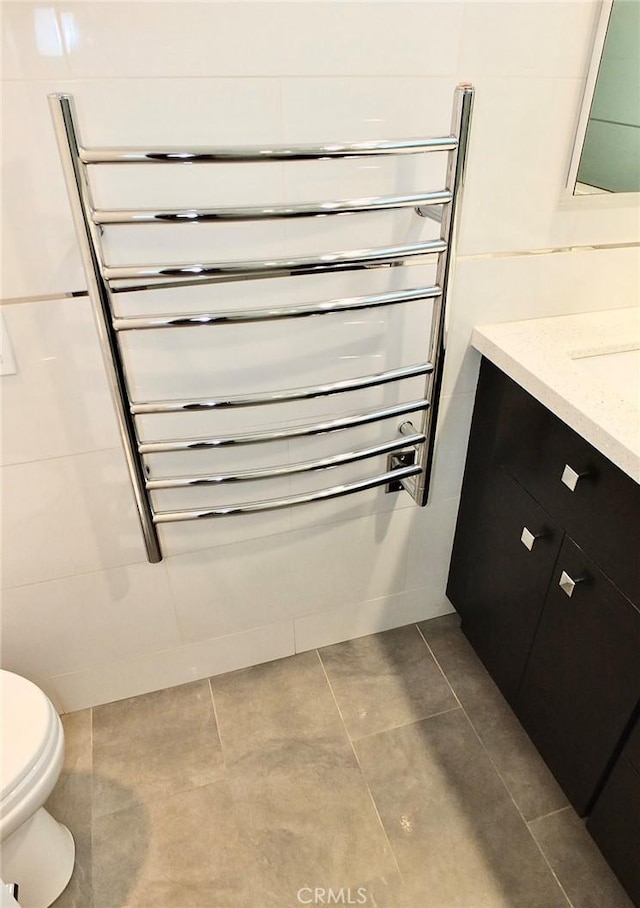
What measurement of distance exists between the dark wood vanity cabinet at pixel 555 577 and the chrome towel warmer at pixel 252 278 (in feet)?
0.61

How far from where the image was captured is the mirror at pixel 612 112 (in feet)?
3.41

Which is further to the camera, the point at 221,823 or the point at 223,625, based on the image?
the point at 223,625

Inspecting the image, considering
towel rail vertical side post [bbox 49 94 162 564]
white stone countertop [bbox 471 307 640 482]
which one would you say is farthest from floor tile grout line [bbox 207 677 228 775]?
white stone countertop [bbox 471 307 640 482]

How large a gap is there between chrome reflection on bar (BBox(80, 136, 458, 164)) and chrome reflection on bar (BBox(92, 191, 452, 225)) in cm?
7

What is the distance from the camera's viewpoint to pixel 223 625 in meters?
1.50

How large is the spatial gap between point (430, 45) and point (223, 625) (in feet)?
4.18

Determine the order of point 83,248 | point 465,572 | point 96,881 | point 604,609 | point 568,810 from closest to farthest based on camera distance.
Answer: point 83,248 < point 604,609 < point 96,881 < point 568,810 < point 465,572

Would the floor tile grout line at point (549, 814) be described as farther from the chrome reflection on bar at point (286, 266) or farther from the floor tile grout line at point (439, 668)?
the chrome reflection on bar at point (286, 266)

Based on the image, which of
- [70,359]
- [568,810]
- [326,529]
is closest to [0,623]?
[70,359]

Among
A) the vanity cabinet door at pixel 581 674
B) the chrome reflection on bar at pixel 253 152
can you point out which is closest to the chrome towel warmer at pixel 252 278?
the chrome reflection on bar at pixel 253 152

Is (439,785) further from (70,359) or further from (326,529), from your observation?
(70,359)

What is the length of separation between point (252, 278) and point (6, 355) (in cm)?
43

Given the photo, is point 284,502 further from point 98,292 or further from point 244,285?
point 98,292

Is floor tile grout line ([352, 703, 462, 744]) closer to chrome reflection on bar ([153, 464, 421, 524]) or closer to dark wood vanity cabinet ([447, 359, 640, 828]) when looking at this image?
dark wood vanity cabinet ([447, 359, 640, 828])
